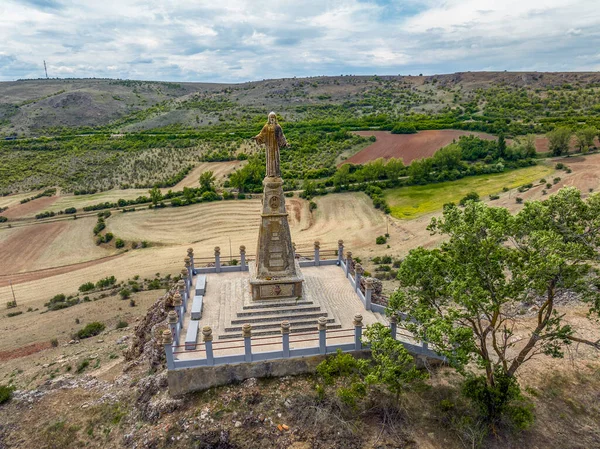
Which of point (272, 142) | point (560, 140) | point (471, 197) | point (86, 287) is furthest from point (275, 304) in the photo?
point (560, 140)

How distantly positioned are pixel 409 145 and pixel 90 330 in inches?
2253

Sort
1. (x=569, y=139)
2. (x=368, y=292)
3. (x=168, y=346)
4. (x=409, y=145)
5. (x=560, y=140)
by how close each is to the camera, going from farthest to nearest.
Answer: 1. (x=409, y=145)
2. (x=569, y=139)
3. (x=560, y=140)
4. (x=368, y=292)
5. (x=168, y=346)

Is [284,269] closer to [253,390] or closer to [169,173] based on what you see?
[253,390]

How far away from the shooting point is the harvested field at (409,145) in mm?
65812

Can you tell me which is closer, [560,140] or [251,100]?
[560,140]

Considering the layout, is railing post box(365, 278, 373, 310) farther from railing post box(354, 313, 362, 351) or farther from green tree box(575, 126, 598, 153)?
green tree box(575, 126, 598, 153)

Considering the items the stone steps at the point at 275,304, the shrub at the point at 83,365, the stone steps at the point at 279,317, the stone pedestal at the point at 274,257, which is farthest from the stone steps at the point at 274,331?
the shrub at the point at 83,365

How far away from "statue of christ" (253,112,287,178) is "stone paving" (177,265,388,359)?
5.86 metres

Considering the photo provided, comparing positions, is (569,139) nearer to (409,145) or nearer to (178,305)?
(409,145)

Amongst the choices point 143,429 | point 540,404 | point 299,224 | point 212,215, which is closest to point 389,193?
point 299,224

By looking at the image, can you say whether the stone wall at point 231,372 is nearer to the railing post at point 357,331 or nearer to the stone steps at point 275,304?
the railing post at point 357,331

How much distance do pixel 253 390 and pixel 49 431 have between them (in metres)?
7.67

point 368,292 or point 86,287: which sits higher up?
point 368,292

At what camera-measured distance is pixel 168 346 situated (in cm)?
1507
